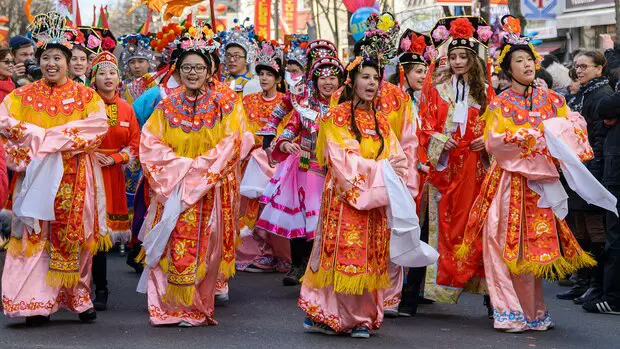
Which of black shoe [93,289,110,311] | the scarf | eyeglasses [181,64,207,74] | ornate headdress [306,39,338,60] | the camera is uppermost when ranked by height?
ornate headdress [306,39,338,60]

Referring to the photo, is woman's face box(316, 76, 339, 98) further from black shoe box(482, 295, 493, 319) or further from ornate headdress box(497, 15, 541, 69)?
black shoe box(482, 295, 493, 319)

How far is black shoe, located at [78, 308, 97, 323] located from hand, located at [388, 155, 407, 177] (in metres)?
2.43

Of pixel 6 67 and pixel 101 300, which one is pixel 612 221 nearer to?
pixel 101 300

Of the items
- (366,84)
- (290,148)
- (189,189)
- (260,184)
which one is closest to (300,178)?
(290,148)

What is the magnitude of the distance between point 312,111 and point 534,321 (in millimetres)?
2723

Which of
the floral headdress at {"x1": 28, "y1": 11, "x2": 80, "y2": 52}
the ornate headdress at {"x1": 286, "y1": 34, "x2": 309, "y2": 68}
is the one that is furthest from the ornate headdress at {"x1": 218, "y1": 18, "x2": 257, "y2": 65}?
the floral headdress at {"x1": 28, "y1": 11, "x2": 80, "y2": 52}

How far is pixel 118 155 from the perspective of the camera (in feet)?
28.7

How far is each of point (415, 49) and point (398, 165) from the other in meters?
2.01

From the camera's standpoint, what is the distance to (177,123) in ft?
26.1

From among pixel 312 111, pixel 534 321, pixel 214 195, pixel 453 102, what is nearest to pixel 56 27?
pixel 214 195

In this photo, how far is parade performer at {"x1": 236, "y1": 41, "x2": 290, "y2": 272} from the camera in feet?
36.3

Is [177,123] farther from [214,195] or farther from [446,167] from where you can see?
[446,167]

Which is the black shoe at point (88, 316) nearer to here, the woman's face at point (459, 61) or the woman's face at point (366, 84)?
the woman's face at point (366, 84)

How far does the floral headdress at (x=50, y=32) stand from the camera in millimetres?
8078
